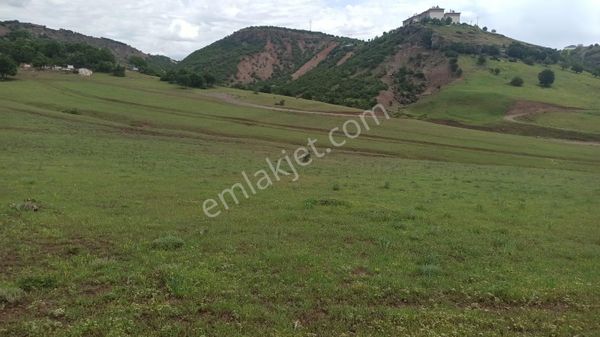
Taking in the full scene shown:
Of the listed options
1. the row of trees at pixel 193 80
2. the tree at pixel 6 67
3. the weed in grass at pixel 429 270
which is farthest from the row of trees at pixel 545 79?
the weed in grass at pixel 429 270

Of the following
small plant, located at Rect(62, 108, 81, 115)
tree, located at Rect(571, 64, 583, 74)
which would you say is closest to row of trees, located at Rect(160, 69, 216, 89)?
small plant, located at Rect(62, 108, 81, 115)

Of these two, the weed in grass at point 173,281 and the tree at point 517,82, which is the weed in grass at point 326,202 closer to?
the weed in grass at point 173,281

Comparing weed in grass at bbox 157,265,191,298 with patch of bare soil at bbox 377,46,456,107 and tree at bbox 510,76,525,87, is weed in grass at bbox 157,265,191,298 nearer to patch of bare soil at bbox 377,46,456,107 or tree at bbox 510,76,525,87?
patch of bare soil at bbox 377,46,456,107

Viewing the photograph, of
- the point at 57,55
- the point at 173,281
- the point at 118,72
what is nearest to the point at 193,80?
the point at 118,72

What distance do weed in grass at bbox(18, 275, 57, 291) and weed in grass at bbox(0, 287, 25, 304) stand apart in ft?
1.35

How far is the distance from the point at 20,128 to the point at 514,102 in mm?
112440

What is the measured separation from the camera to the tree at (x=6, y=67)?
91.1 meters

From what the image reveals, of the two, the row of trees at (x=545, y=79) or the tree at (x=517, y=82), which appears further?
the row of trees at (x=545, y=79)

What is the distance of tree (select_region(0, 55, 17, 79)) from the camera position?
299 feet

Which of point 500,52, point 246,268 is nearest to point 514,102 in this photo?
point 500,52

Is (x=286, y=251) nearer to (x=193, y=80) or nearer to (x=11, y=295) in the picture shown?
(x=11, y=295)

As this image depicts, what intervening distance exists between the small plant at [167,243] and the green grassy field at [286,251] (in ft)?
0.16

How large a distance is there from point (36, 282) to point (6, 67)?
98771 mm

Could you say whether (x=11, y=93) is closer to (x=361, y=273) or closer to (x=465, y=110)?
(x=361, y=273)
